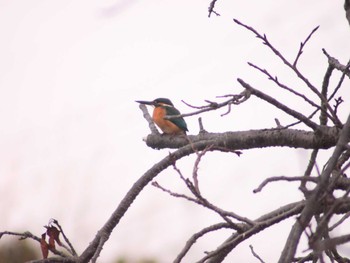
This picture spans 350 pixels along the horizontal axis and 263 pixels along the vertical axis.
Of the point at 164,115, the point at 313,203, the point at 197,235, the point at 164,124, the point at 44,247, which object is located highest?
the point at 164,115

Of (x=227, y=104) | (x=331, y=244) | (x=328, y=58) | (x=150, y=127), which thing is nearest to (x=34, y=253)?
(x=150, y=127)

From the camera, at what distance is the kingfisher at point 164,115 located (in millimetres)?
5877

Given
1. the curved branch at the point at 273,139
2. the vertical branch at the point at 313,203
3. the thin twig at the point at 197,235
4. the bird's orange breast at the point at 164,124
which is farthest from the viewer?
the bird's orange breast at the point at 164,124

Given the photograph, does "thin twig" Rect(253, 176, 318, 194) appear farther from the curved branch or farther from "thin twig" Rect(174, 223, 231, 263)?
the curved branch

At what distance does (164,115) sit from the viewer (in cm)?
634

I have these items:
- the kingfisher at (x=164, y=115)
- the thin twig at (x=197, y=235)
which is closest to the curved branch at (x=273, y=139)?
the thin twig at (x=197, y=235)

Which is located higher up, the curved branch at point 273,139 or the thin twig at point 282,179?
Answer: the curved branch at point 273,139

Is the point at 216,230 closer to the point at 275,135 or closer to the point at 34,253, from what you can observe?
the point at 275,135

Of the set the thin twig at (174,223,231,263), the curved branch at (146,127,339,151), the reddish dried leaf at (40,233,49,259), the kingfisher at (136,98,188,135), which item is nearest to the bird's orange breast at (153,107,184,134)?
the kingfisher at (136,98,188,135)

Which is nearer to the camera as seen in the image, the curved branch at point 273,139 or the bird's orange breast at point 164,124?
the curved branch at point 273,139

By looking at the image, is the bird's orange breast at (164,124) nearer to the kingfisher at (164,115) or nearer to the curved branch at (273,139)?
the kingfisher at (164,115)

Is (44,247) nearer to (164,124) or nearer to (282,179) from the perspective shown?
(282,179)

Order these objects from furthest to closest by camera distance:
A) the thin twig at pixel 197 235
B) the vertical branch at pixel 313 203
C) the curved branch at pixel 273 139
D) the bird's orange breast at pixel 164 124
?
the bird's orange breast at pixel 164 124 → the curved branch at pixel 273 139 → the thin twig at pixel 197 235 → the vertical branch at pixel 313 203

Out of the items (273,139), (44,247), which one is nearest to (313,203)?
(273,139)
